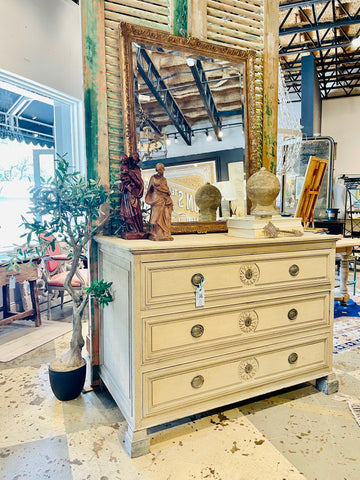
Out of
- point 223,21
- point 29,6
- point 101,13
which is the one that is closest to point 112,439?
point 101,13

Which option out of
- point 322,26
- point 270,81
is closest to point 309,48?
point 322,26

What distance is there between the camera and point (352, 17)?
6.67 m

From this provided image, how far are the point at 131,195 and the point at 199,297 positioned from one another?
2.44ft

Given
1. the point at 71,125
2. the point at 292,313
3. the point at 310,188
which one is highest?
the point at 71,125

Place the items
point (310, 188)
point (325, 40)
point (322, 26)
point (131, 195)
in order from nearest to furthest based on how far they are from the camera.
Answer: point (131, 195), point (310, 188), point (322, 26), point (325, 40)

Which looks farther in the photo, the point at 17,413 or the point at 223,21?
the point at 223,21

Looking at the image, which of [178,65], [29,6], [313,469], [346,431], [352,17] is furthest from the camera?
[352,17]

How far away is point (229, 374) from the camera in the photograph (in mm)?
1959

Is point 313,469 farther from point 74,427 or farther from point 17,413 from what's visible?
point 17,413

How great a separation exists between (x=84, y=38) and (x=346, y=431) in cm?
289

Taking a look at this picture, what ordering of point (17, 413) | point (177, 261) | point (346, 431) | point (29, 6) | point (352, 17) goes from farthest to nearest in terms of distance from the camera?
point (352, 17)
point (29, 6)
point (17, 413)
point (346, 431)
point (177, 261)

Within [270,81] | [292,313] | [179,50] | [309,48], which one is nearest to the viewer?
[292,313]

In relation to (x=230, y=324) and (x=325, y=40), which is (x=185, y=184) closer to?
(x=230, y=324)

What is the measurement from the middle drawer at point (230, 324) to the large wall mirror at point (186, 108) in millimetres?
823
